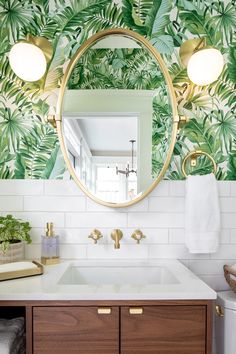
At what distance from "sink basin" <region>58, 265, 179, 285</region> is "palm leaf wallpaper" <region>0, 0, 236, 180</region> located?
52 cm

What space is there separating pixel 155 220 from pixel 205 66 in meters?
0.85

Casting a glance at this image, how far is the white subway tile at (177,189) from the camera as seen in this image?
1.71m

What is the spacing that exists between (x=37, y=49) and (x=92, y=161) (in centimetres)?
64

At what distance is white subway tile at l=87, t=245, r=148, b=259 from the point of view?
1690 millimetres

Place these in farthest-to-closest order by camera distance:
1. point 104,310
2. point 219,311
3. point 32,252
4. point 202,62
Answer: point 32,252 → point 202,62 → point 219,311 → point 104,310

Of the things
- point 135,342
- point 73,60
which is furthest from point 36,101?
point 135,342

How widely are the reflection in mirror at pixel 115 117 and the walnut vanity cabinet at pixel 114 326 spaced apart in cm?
63

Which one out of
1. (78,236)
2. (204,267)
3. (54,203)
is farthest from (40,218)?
(204,267)

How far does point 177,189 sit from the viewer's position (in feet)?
5.61

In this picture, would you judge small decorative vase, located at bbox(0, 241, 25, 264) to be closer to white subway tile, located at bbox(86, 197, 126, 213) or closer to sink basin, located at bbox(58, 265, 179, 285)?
sink basin, located at bbox(58, 265, 179, 285)

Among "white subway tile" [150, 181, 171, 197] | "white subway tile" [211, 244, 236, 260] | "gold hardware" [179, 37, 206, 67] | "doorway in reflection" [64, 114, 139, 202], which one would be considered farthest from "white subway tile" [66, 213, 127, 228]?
"gold hardware" [179, 37, 206, 67]

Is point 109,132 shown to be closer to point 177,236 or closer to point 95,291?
point 177,236

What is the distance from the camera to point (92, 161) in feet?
5.44

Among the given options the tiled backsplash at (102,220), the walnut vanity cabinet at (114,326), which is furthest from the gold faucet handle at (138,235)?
the walnut vanity cabinet at (114,326)
